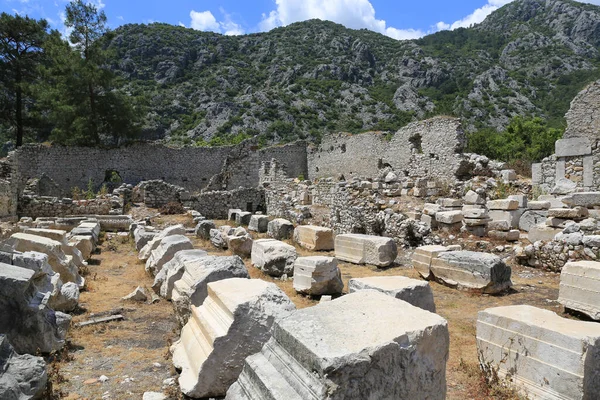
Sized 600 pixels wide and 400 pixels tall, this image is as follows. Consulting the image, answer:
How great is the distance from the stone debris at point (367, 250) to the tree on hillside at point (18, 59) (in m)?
24.8

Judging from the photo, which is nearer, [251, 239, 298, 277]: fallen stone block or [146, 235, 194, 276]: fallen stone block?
[146, 235, 194, 276]: fallen stone block

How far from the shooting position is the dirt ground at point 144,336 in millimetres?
3479

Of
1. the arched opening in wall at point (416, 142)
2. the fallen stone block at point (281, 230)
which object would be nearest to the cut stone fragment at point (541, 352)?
the fallen stone block at point (281, 230)

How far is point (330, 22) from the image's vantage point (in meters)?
87.5

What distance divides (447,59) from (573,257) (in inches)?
2879

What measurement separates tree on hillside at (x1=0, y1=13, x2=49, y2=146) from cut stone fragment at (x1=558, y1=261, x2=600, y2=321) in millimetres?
29154

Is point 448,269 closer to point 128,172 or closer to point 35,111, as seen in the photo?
point 128,172

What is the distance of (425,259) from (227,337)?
525cm

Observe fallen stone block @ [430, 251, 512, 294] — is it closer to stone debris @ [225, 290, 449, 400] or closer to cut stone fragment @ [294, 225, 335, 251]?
cut stone fragment @ [294, 225, 335, 251]

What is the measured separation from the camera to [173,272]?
600 cm

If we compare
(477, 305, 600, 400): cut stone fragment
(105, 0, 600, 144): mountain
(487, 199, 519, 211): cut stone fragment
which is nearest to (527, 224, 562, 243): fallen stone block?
(487, 199, 519, 211): cut stone fragment

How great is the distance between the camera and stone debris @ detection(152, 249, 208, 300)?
18.9 ft

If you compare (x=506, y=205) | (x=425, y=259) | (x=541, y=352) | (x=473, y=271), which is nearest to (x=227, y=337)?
(x=541, y=352)

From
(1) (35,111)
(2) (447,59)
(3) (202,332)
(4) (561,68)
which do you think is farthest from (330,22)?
(3) (202,332)
